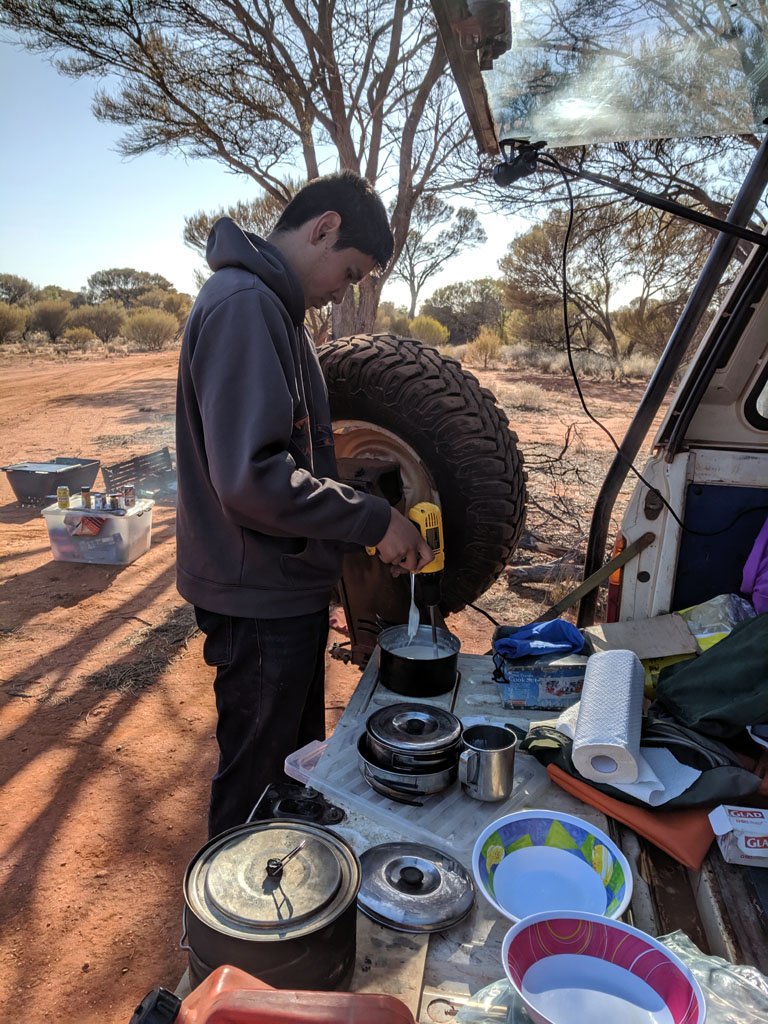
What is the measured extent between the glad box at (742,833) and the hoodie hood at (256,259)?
6.17ft

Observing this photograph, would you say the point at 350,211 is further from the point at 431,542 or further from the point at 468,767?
the point at 468,767

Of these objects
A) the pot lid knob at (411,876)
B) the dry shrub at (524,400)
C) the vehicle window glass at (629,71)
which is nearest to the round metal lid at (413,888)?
the pot lid knob at (411,876)

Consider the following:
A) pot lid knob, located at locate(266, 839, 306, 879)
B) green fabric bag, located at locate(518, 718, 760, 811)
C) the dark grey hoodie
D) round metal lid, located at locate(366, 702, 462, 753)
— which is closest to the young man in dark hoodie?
the dark grey hoodie

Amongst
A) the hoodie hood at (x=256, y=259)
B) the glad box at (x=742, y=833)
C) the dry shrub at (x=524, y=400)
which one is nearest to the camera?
the glad box at (x=742, y=833)

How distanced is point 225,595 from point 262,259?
1042 mm

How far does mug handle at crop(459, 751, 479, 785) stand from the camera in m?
1.79

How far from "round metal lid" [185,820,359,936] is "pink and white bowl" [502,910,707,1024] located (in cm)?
32

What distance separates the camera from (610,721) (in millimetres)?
1951

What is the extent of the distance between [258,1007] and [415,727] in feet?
3.51

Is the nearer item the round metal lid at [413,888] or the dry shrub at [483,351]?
the round metal lid at [413,888]

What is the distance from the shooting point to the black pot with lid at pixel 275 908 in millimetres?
1120

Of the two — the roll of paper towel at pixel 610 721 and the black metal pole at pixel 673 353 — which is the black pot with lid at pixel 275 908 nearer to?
the roll of paper towel at pixel 610 721

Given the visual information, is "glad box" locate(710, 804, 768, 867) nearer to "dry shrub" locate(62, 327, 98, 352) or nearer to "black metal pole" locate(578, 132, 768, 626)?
"black metal pole" locate(578, 132, 768, 626)

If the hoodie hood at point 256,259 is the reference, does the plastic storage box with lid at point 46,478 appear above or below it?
below
